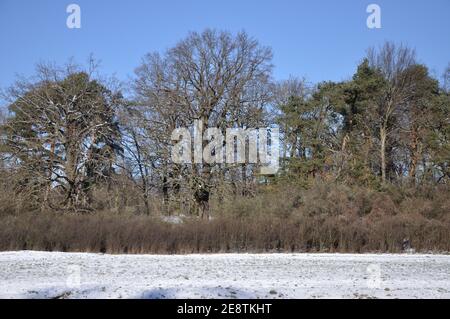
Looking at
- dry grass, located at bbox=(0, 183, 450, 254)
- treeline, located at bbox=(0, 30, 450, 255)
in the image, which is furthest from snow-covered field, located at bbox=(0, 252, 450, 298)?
treeline, located at bbox=(0, 30, 450, 255)

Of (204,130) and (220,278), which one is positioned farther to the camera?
(204,130)

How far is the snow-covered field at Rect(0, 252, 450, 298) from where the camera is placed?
11430 millimetres

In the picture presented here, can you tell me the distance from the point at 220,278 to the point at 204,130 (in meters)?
26.8

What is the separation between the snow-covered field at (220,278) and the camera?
11.4 m

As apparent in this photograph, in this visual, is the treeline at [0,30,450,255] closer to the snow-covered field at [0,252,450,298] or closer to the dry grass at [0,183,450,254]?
the dry grass at [0,183,450,254]

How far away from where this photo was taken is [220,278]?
1380 cm

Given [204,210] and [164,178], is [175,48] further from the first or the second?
[204,210]

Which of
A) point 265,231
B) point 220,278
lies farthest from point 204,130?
point 220,278

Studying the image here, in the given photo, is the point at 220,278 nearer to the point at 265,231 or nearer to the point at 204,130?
the point at 265,231

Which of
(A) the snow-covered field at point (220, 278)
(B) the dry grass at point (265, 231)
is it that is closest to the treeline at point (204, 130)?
(B) the dry grass at point (265, 231)

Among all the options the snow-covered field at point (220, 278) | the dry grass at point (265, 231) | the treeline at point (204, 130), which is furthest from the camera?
the treeline at point (204, 130)

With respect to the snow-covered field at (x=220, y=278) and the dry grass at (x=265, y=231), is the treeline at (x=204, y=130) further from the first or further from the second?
the snow-covered field at (x=220, y=278)

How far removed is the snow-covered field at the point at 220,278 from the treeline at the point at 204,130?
17.2 metres
